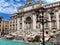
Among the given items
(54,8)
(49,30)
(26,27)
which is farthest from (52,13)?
(26,27)

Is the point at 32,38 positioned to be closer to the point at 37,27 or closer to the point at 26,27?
the point at 37,27

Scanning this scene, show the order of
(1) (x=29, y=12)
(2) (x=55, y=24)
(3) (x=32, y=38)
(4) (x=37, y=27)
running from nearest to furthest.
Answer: (3) (x=32, y=38), (2) (x=55, y=24), (4) (x=37, y=27), (1) (x=29, y=12)

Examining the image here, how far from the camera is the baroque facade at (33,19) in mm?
35250

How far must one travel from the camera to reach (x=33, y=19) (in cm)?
4088

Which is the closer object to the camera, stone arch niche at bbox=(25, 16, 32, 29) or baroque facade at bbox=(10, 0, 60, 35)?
baroque facade at bbox=(10, 0, 60, 35)

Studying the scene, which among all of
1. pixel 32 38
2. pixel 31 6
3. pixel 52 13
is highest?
pixel 31 6

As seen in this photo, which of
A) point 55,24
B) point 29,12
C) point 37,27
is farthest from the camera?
point 29,12

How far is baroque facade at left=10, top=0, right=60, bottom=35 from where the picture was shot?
35.2 meters

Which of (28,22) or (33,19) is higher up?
(33,19)

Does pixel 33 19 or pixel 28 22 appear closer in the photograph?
pixel 33 19

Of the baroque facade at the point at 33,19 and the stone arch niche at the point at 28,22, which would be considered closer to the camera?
the baroque facade at the point at 33,19

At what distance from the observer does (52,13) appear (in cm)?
3634

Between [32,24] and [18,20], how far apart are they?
743 cm

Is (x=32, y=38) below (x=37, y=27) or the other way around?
below
